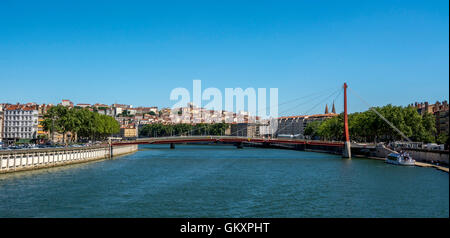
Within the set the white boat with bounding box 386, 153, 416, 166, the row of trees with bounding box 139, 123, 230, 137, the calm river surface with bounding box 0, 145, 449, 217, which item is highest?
the row of trees with bounding box 139, 123, 230, 137

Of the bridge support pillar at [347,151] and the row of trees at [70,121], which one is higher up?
the row of trees at [70,121]

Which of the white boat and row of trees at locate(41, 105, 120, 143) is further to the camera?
row of trees at locate(41, 105, 120, 143)

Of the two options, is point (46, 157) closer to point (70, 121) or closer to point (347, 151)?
point (70, 121)

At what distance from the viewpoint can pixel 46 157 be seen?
33.3m

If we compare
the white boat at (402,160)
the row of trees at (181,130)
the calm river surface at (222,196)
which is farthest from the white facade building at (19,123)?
the row of trees at (181,130)

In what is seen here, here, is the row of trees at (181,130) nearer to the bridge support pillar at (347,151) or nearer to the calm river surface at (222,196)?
the bridge support pillar at (347,151)

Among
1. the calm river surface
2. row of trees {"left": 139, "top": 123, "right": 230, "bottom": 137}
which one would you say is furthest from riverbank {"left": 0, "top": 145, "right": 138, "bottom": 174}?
row of trees {"left": 139, "top": 123, "right": 230, "bottom": 137}

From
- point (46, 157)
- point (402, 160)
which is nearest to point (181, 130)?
point (46, 157)

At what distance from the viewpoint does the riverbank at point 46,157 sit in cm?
2753

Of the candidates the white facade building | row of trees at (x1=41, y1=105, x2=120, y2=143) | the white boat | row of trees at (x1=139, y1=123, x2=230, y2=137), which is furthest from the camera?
row of trees at (x1=139, y1=123, x2=230, y2=137)

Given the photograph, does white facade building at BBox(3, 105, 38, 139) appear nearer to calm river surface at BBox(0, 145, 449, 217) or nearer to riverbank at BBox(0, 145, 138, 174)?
riverbank at BBox(0, 145, 138, 174)

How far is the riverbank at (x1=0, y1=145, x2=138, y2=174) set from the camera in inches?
1084
